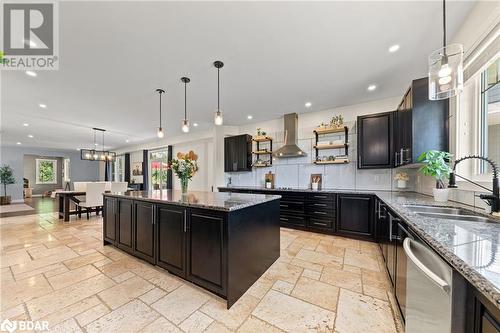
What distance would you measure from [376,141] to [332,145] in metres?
0.86

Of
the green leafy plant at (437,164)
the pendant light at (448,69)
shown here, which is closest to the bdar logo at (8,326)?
the pendant light at (448,69)

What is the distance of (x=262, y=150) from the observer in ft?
17.3

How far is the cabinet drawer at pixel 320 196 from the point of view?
12.4ft

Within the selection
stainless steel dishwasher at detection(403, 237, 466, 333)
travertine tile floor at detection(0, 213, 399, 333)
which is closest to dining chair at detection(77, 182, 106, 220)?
travertine tile floor at detection(0, 213, 399, 333)

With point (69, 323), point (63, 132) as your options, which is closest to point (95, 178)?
point (63, 132)

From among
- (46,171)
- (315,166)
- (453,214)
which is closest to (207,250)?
(453,214)

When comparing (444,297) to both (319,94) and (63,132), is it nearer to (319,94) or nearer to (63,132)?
(319,94)

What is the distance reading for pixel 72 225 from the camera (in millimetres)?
4633

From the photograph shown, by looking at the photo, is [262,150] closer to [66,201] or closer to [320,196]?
[320,196]

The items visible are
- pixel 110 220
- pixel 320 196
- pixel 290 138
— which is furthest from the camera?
pixel 290 138

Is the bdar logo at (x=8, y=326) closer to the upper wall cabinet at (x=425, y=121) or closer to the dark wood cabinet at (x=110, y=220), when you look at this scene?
the dark wood cabinet at (x=110, y=220)
